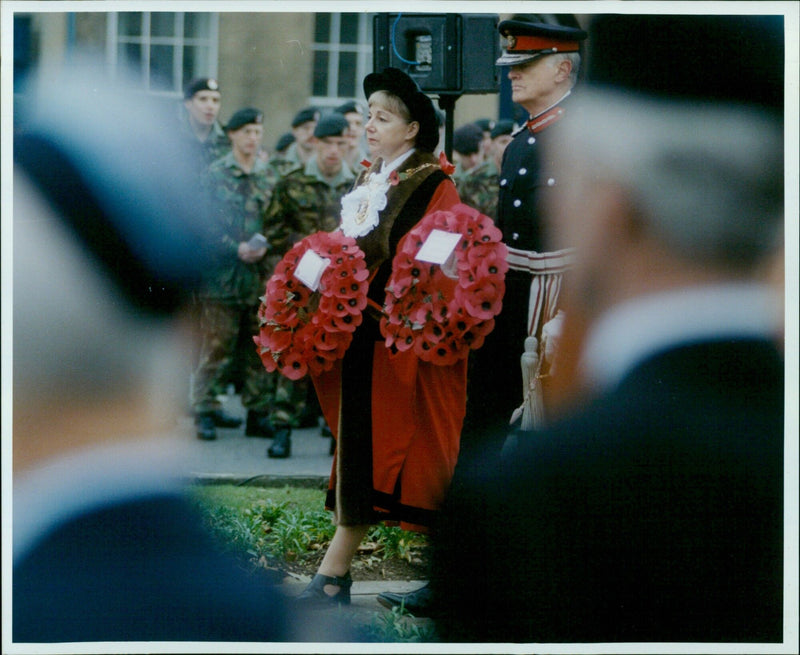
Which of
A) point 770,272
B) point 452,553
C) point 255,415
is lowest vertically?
point 452,553

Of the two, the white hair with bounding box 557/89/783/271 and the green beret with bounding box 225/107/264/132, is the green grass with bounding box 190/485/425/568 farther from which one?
the white hair with bounding box 557/89/783/271

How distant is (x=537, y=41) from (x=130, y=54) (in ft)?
5.06

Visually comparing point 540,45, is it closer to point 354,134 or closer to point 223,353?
point 354,134

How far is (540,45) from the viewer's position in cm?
485

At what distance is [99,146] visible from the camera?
504 cm

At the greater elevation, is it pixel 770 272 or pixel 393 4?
pixel 393 4

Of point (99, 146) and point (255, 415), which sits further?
point (255, 415)

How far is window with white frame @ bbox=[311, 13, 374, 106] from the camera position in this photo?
502 centimetres

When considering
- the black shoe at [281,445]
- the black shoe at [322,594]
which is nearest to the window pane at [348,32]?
the black shoe at [281,445]

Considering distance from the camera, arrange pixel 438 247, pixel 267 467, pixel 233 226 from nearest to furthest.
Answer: pixel 438 247
pixel 233 226
pixel 267 467

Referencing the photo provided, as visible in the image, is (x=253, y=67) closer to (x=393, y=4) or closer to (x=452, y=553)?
(x=393, y=4)

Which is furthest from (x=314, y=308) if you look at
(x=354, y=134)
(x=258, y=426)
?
(x=354, y=134)

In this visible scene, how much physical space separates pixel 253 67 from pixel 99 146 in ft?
2.19

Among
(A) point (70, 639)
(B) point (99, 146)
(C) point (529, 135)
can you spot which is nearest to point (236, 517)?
(A) point (70, 639)
